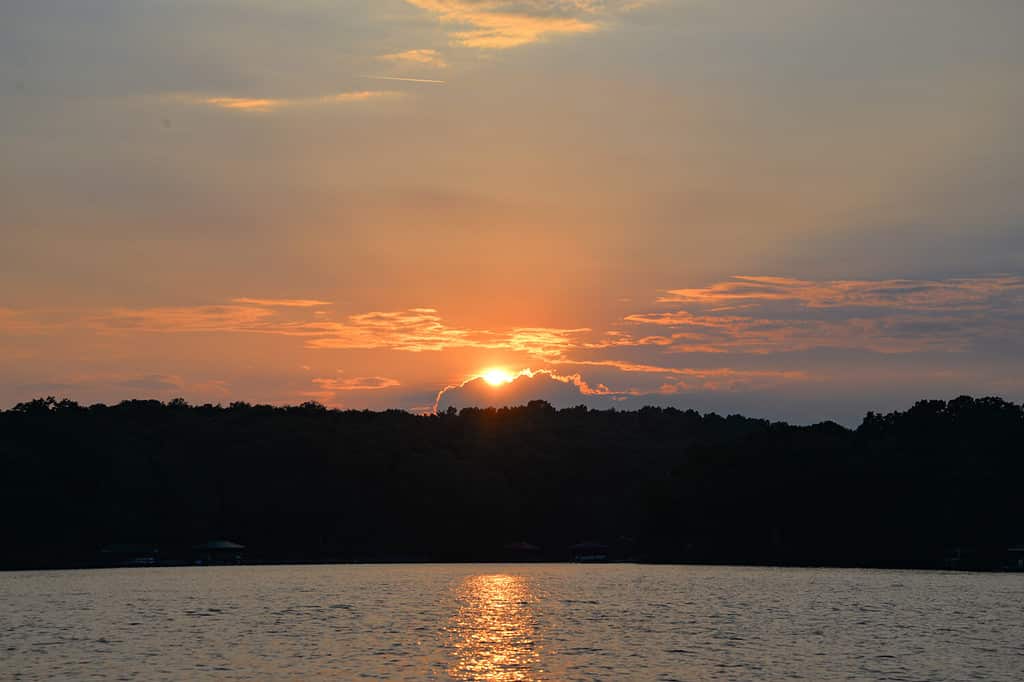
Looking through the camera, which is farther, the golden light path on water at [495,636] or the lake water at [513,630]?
the lake water at [513,630]

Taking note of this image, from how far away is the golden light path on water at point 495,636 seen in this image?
60406 mm

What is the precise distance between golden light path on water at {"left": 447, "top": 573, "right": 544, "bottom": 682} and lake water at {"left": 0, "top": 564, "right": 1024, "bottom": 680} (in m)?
0.17

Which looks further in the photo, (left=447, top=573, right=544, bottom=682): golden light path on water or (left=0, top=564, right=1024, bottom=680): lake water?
(left=0, top=564, right=1024, bottom=680): lake water

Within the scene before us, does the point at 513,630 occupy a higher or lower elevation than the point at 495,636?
higher

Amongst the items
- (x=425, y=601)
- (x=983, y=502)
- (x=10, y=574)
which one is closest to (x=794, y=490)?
(x=983, y=502)

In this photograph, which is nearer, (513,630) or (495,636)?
(495,636)

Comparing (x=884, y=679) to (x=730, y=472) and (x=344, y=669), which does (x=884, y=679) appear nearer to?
(x=344, y=669)

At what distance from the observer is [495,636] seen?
78062mm

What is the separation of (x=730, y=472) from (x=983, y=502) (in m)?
38.5

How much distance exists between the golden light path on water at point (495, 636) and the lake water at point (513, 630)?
0.54 ft

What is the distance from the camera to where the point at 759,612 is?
3824 inches

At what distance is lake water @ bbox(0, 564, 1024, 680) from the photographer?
60.6 meters

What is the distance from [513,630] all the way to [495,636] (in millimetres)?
4434

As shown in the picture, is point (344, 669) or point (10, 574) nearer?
point (344, 669)
